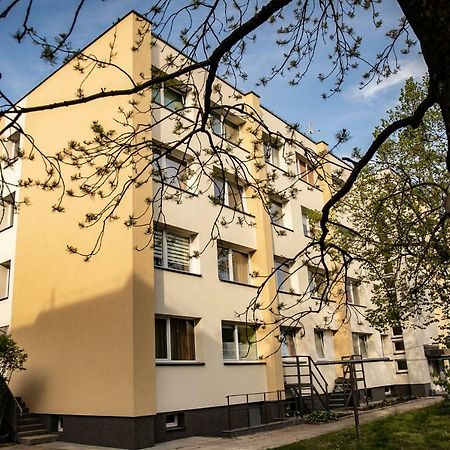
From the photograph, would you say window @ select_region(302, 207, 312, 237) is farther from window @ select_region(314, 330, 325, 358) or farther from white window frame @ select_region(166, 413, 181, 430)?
white window frame @ select_region(166, 413, 181, 430)

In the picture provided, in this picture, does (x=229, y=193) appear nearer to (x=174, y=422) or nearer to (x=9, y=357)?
(x=174, y=422)

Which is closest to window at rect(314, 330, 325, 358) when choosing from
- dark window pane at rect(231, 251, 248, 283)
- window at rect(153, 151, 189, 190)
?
dark window pane at rect(231, 251, 248, 283)

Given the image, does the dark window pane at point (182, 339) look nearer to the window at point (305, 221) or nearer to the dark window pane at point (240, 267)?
the dark window pane at point (240, 267)

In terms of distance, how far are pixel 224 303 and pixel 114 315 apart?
401cm

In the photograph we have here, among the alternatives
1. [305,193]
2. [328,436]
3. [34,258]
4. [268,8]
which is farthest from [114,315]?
[305,193]

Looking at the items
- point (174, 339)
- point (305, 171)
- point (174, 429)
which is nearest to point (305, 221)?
point (174, 339)

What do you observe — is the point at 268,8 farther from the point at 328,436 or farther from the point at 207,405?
the point at 207,405

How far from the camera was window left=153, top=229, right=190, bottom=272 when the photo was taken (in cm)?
1471

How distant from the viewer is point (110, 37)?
51.9ft

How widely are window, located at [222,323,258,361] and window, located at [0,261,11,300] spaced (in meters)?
7.45

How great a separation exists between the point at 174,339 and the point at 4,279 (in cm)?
720

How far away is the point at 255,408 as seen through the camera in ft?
53.6

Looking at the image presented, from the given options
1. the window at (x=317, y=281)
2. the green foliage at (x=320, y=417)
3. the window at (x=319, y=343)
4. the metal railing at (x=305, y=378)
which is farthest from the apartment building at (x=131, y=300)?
the window at (x=317, y=281)

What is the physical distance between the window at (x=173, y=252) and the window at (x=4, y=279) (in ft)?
20.5
